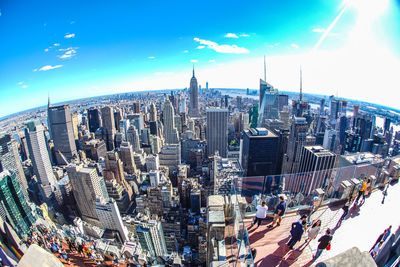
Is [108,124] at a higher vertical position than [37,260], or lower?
lower

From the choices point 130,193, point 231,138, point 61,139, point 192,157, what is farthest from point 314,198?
point 61,139

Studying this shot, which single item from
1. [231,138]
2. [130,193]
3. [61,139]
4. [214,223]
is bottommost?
[130,193]

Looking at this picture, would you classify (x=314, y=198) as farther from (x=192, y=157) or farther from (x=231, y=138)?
(x=231, y=138)

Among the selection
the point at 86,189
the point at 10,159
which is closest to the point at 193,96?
the point at 10,159

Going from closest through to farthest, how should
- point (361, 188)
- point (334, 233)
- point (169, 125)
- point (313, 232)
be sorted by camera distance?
point (313, 232)
point (334, 233)
point (361, 188)
point (169, 125)

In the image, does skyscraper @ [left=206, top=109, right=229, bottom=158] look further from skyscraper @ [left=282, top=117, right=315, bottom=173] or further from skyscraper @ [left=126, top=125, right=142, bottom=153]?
skyscraper @ [left=126, top=125, right=142, bottom=153]

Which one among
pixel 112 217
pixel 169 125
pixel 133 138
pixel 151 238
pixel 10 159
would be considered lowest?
pixel 151 238

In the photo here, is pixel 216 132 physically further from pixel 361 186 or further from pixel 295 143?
pixel 361 186
